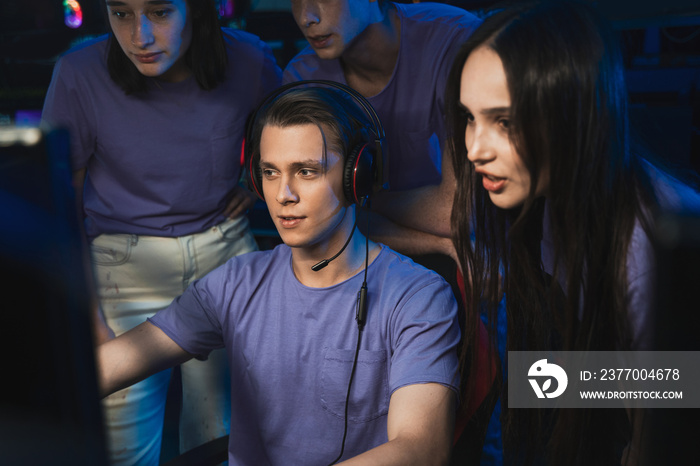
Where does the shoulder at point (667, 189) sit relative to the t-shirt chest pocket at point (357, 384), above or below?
above

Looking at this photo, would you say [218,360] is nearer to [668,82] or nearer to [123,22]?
[123,22]

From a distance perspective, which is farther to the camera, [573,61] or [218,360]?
[218,360]

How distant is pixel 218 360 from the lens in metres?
1.62

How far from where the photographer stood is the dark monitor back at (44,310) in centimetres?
42

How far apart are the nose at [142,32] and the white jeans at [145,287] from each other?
431mm

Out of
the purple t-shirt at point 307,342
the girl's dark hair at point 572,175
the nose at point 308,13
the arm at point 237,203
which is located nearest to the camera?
the girl's dark hair at point 572,175

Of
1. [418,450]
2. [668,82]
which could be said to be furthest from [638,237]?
[668,82]

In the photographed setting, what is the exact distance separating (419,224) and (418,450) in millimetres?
561

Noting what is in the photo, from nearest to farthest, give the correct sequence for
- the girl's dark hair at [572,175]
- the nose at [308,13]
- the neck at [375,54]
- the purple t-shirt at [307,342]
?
the girl's dark hair at [572,175], the purple t-shirt at [307,342], the nose at [308,13], the neck at [375,54]

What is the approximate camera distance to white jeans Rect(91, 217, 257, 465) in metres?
1.48

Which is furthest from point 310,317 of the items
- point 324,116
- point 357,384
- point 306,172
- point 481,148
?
point 481,148

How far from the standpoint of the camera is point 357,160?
3.68 ft

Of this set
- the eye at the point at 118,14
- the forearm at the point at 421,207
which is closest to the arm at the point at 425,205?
the forearm at the point at 421,207

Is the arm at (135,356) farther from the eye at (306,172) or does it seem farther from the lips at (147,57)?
the lips at (147,57)
